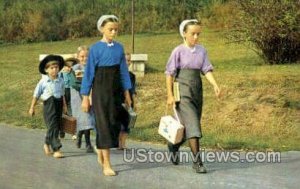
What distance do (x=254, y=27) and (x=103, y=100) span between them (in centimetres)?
1010

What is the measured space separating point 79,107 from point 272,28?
8.67 metres

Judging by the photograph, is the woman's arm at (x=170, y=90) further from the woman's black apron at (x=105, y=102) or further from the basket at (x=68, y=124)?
the basket at (x=68, y=124)

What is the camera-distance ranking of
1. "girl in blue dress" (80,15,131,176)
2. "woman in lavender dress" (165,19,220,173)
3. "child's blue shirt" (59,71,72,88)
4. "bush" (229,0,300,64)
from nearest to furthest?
"girl in blue dress" (80,15,131,176) < "woman in lavender dress" (165,19,220,173) < "child's blue shirt" (59,71,72,88) < "bush" (229,0,300,64)

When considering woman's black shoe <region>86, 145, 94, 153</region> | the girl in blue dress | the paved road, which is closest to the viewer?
the paved road

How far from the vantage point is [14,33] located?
31.2 metres

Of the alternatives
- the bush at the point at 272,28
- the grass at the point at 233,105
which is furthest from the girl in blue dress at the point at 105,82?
the bush at the point at 272,28

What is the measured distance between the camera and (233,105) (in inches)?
451

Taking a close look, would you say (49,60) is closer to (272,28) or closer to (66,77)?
(66,77)

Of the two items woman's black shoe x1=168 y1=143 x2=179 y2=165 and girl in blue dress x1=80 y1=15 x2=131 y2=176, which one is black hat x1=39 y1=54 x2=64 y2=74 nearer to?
girl in blue dress x1=80 y1=15 x2=131 y2=176

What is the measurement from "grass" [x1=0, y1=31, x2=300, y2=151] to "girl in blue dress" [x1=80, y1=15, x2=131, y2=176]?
7.50ft

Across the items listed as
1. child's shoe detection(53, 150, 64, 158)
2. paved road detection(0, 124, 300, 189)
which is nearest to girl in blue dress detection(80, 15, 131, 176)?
paved road detection(0, 124, 300, 189)

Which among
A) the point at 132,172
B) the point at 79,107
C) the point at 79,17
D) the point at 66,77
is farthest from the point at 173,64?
the point at 79,17

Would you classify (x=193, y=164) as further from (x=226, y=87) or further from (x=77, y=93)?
(x=226, y=87)

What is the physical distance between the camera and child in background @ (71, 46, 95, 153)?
8.74 meters
